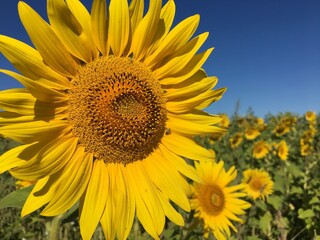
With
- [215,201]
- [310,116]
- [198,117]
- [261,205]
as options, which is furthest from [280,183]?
[310,116]

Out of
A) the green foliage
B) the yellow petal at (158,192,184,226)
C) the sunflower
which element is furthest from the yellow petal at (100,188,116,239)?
the sunflower

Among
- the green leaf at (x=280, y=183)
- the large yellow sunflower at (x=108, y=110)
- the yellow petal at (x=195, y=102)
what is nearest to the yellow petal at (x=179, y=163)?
the large yellow sunflower at (x=108, y=110)

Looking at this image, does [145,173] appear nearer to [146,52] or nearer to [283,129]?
[146,52]

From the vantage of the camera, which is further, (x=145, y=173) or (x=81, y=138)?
(x=145, y=173)

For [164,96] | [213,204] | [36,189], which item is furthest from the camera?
[213,204]

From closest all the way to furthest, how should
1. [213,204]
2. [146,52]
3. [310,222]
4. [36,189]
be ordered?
[36,189]
[146,52]
[213,204]
[310,222]

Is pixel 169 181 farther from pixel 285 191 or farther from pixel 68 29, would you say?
pixel 285 191

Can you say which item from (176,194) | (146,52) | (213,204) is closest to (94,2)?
(146,52)

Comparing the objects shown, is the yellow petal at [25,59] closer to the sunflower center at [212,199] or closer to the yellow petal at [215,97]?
the yellow petal at [215,97]
